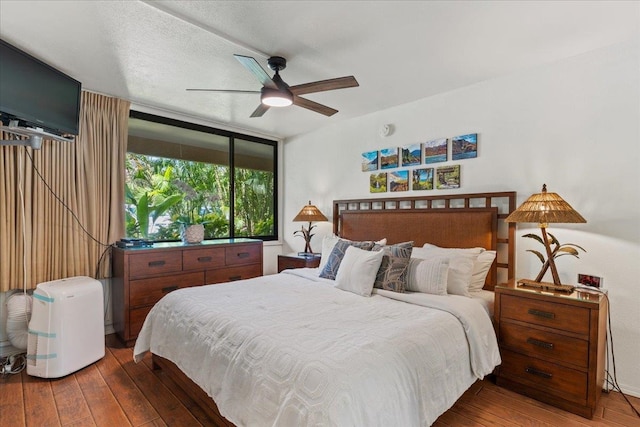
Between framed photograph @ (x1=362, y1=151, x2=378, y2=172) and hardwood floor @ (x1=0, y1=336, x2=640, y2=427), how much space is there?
7.91ft

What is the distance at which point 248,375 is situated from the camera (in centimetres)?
152

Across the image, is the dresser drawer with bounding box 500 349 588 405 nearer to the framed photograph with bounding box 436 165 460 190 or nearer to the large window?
the framed photograph with bounding box 436 165 460 190

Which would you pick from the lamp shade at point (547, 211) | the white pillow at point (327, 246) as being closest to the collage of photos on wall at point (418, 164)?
the white pillow at point (327, 246)

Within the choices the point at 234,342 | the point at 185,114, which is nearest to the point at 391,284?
the point at 234,342

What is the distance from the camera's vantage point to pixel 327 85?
2.28 meters

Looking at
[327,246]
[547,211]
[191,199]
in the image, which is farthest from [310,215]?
[547,211]

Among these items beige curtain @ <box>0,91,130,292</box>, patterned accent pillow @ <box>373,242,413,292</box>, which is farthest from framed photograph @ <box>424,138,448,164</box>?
beige curtain @ <box>0,91,130,292</box>

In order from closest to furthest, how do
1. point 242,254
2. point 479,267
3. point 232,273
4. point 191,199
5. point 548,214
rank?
1. point 548,214
2. point 479,267
3. point 232,273
4. point 242,254
5. point 191,199

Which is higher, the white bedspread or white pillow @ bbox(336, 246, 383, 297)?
white pillow @ bbox(336, 246, 383, 297)

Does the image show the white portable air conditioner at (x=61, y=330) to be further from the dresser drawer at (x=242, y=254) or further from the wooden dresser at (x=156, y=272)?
the dresser drawer at (x=242, y=254)

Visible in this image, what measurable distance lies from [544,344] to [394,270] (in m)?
1.10

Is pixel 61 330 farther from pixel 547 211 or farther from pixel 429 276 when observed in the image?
pixel 547 211

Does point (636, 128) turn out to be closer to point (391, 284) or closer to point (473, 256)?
point (473, 256)

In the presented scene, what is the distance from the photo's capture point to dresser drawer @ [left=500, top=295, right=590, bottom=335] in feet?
6.62
